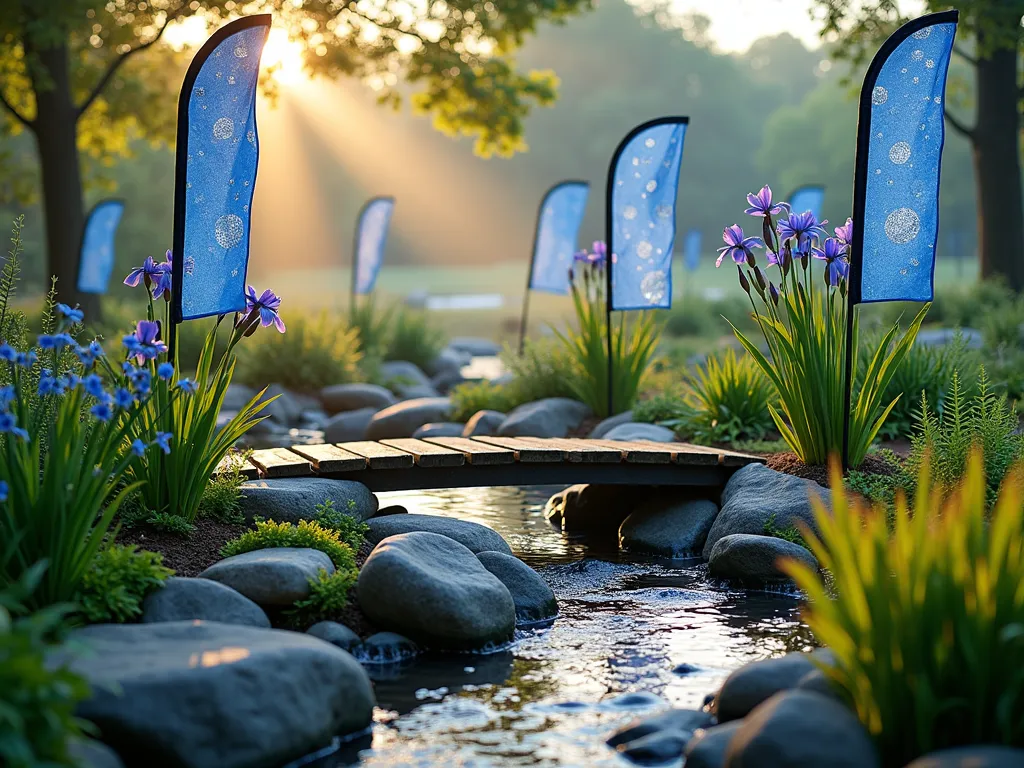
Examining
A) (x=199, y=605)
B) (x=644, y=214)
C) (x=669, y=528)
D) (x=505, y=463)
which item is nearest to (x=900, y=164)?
(x=669, y=528)

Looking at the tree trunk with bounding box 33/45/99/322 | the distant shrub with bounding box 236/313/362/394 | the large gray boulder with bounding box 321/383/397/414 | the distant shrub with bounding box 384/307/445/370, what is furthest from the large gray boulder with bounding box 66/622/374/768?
the distant shrub with bounding box 384/307/445/370

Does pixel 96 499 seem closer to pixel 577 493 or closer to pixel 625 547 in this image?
pixel 625 547

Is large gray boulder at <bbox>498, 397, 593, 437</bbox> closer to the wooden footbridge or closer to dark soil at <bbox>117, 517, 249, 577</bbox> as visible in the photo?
the wooden footbridge

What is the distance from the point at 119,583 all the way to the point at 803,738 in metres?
2.88

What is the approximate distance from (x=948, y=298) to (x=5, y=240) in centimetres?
3316

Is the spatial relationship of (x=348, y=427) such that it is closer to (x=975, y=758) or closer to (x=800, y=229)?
(x=800, y=229)

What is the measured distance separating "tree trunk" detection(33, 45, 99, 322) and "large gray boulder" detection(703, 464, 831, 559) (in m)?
11.3

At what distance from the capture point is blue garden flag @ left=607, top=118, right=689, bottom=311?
1052cm

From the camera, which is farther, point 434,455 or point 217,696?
point 434,455

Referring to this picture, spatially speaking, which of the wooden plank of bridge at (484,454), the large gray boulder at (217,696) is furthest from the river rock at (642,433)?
the large gray boulder at (217,696)

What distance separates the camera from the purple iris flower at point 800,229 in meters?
7.18

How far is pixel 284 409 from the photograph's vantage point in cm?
1397

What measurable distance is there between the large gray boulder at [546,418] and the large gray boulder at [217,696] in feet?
20.2

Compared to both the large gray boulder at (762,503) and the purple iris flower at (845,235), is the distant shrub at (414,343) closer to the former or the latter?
the large gray boulder at (762,503)
